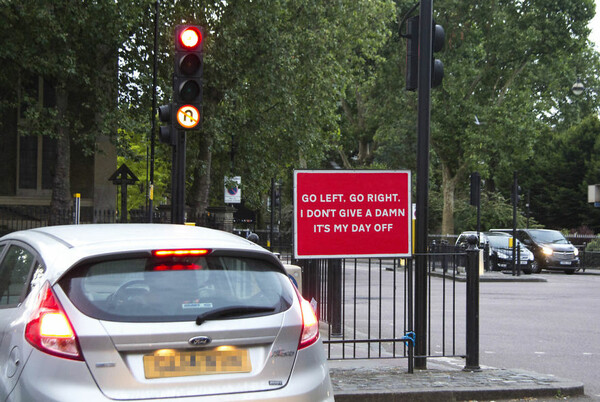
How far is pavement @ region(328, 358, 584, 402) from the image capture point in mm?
6762

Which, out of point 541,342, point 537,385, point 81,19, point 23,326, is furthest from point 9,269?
point 81,19

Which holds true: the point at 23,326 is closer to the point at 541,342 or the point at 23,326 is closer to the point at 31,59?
the point at 541,342

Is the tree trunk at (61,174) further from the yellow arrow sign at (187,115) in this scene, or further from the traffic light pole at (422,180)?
the traffic light pole at (422,180)

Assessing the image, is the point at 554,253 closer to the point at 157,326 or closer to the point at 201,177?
the point at 201,177

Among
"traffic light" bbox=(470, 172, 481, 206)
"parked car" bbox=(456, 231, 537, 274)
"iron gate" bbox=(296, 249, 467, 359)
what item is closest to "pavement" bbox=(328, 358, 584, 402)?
"iron gate" bbox=(296, 249, 467, 359)

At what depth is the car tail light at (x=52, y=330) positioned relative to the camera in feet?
12.5

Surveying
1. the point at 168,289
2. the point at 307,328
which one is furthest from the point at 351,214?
the point at 168,289

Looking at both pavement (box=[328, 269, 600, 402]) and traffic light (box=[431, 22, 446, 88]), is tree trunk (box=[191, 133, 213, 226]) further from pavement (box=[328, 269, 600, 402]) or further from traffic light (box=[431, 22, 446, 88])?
pavement (box=[328, 269, 600, 402])

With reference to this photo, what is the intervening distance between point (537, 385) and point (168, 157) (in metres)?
25.7

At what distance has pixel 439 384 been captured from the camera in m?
7.14

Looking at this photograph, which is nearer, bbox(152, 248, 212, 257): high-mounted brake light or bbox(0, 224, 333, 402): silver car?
bbox(0, 224, 333, 402): silver car

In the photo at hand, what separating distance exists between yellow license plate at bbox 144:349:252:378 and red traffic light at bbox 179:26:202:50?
594cm

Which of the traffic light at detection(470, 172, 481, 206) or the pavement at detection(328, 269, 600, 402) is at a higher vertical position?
the traffic light at detection(470, 172, 481, 206)

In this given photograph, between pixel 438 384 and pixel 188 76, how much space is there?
14.6ft
